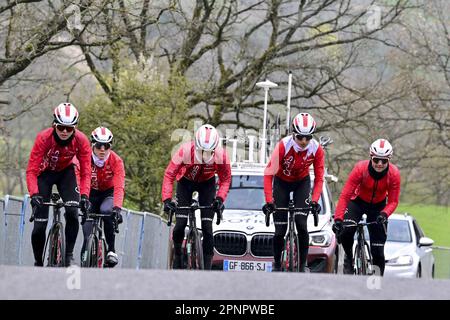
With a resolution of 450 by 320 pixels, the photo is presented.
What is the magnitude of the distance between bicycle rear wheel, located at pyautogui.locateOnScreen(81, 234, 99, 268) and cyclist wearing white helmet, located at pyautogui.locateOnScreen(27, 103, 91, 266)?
84 centimetres

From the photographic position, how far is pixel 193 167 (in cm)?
1488

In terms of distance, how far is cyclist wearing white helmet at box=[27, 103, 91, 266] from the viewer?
44.3 ft

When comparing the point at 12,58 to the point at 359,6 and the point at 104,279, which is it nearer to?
the point at 104,279

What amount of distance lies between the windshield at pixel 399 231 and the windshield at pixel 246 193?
543cm

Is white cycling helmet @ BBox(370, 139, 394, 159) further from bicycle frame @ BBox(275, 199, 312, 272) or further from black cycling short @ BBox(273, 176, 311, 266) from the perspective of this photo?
bicycle frame @ BBox(275, 199, 312, 272)

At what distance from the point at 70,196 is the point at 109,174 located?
168 cm

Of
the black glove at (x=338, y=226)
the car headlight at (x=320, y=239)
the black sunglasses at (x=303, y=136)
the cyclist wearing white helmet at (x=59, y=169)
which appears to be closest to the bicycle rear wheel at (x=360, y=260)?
the black glove at (x=338, y=226)

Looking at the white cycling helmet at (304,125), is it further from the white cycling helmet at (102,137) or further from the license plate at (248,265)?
the license plate at (248,265)

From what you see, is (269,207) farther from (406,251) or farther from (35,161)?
(406,251)

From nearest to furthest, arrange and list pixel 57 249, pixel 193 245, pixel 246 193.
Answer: pixel 57 249, pixel 193 245, pixel 246 193

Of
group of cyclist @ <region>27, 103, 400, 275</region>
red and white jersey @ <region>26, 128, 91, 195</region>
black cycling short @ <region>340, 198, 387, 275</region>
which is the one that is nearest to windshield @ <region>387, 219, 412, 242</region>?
group of cyclist @ <region>27, 103, 400, 275</region>

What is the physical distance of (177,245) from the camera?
14820 mm

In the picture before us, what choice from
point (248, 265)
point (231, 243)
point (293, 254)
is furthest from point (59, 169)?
point (248, 265)

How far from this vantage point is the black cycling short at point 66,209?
1364 centimetres
